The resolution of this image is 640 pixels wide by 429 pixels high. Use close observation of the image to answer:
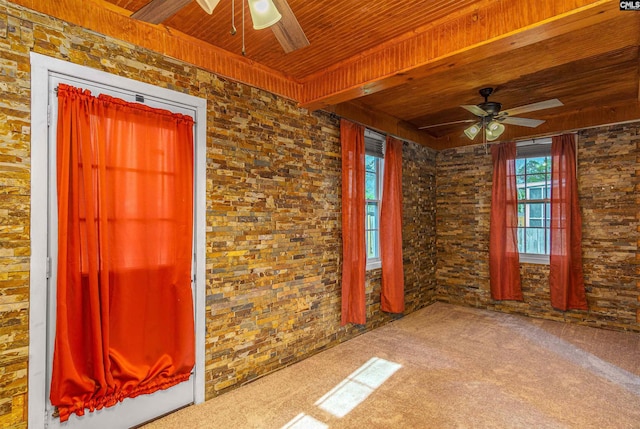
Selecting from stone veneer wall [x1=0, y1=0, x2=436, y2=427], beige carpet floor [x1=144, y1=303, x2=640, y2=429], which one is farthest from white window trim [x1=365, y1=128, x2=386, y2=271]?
beige carpet floor [x1=144, y1=303, x2=640, y2=429]

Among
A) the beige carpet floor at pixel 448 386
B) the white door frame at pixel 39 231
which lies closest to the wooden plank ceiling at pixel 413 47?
the white door frame at pixel 39 231

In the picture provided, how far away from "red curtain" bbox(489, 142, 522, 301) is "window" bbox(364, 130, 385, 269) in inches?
74.1

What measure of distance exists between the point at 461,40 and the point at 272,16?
5.02 ft

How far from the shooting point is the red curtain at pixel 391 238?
4562mm

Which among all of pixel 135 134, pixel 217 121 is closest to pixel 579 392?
pixel 217 121

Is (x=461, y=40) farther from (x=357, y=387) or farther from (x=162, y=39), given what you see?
(x=357, y=387)

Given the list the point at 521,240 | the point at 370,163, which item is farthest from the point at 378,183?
the point at 521,240

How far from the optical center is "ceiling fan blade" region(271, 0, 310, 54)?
1451 mm

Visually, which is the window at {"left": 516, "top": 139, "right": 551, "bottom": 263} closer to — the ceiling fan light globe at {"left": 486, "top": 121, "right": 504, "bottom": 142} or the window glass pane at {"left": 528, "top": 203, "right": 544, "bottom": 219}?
the window glass pane at {"left": 528, "top": 203, "right": 544, "bottom": 219}

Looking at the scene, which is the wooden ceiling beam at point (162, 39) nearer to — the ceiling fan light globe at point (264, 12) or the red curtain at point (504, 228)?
the ceiling fan light globe at point (264, 12)

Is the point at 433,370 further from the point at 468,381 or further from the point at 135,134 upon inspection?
the point at 135,134

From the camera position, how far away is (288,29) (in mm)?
1572

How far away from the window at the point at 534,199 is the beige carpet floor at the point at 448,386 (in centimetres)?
124

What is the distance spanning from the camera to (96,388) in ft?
7.08
